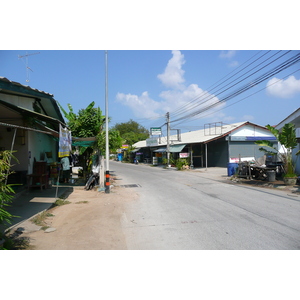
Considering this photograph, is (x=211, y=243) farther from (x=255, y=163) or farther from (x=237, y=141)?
(x=237, y=141)

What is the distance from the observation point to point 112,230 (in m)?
6.86

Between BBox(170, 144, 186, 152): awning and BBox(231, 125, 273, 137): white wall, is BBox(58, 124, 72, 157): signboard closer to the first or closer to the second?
BBox(170, 144, 186, 152): awning

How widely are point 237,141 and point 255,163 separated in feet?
42.7

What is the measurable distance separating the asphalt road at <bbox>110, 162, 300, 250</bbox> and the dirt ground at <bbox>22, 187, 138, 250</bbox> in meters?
0.33

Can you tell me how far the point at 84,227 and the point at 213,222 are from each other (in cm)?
332

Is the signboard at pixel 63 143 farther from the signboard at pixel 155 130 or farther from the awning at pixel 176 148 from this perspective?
the signboard at pixel 155 130

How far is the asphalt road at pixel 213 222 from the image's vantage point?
5594mm

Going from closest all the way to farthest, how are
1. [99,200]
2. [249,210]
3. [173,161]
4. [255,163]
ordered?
[249,210]
[99,200]
[255,163]
[173,161]

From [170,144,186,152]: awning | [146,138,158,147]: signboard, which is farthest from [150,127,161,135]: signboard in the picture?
[170,144,186,152]: awning

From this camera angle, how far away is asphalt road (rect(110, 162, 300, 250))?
5594 mm

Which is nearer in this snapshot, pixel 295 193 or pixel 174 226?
pixel 174 226

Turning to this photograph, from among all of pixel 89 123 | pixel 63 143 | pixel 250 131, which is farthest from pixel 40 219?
pixel 250 131

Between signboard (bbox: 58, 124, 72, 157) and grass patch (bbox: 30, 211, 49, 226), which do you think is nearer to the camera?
grass patch (bbox: 30, 211, 49, 226)
